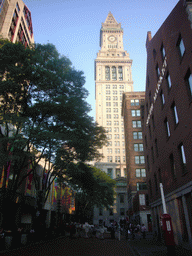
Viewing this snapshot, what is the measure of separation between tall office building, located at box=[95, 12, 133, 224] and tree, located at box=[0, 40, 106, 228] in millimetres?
61580

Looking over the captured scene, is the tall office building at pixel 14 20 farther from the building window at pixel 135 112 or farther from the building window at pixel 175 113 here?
the building window at pixel 135 112

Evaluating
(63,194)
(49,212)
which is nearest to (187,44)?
(49,212)

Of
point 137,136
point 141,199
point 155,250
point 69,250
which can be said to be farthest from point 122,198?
point 69,250

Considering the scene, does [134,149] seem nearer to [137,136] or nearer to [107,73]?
[137,136]

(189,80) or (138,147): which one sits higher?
(138,147)

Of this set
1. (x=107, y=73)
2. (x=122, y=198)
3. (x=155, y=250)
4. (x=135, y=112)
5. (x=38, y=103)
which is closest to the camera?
(x=155, y=250)

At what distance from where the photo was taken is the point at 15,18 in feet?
114

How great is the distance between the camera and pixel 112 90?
118500mm

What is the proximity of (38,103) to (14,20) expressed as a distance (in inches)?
975

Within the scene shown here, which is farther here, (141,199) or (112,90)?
(112,90)

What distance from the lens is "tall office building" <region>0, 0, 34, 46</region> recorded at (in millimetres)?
31203

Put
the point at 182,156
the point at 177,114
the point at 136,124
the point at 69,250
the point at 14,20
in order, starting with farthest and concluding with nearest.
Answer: the point at 136,124, the point at 14,20, the point at 177,114, the point at 182,156, the point at 69,250

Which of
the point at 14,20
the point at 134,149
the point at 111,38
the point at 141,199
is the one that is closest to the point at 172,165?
the point at 141,199

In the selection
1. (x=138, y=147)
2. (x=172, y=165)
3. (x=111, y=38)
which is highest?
(x=111, y=38)
